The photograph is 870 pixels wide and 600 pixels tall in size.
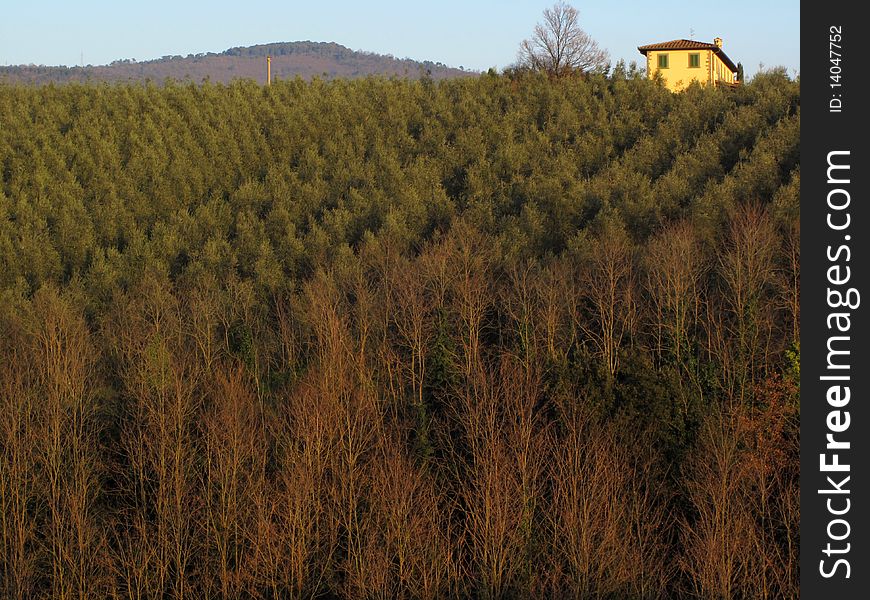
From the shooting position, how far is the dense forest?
2470 centimetres

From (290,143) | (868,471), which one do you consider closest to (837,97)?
(868,471)

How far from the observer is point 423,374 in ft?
104

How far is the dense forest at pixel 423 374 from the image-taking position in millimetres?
24703

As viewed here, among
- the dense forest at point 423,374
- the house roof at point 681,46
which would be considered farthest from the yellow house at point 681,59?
the dense forest at point 423,374

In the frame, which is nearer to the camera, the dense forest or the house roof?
the dense forest

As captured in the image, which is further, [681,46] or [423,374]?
[681,46]

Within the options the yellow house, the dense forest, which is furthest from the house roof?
the dense forest

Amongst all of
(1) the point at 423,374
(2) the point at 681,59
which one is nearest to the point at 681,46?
(2) the point at 681,59

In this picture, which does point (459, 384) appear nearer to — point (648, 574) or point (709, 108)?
point (648, 574)

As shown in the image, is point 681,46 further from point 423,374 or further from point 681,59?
point 423,374

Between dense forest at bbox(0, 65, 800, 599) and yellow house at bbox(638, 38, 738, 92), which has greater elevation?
yellow house at bbox(638, 38, 738, 92)

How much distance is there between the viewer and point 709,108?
50.0m

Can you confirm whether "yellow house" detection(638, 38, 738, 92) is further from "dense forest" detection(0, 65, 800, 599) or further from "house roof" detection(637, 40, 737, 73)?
"dense forest" detection(0, 65, 800, 599)

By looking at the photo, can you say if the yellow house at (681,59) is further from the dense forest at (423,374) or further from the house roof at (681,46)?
the dense forest at (423,374)
